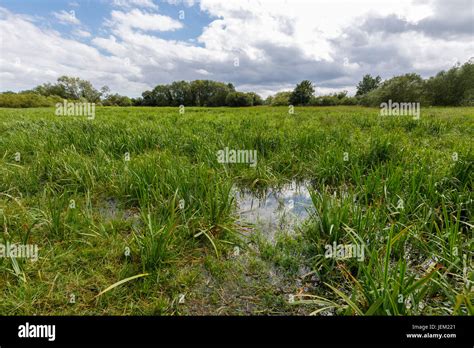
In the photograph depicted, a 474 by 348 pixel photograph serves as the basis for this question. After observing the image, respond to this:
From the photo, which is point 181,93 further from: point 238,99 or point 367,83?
point 367,83

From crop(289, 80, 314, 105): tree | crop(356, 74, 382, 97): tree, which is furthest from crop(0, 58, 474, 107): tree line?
crop(356, 74, 382, 97): tree

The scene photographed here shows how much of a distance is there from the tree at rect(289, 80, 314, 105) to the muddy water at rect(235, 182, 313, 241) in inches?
1700

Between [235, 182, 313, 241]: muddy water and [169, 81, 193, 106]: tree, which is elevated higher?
[169, 81, 193, 106]: tree

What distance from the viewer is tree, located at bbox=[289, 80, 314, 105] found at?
146 feet

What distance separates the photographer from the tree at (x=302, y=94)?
44450 millimetres

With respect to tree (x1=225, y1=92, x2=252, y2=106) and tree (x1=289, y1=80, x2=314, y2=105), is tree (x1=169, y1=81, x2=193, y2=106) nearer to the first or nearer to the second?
tree (x1=225, y1=92, x2=252, y2=106)

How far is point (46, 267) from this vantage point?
2311 mm

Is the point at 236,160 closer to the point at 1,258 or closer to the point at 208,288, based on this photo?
the point at 208,288

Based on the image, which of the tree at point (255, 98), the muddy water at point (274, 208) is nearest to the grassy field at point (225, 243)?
the muddy water at point (274, 208)

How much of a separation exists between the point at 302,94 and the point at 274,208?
152 ft

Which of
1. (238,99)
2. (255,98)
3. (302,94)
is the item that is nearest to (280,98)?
(302,94)

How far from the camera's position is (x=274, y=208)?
3.70 m

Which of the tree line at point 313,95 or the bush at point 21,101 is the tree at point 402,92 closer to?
the tree line at point 313,95
